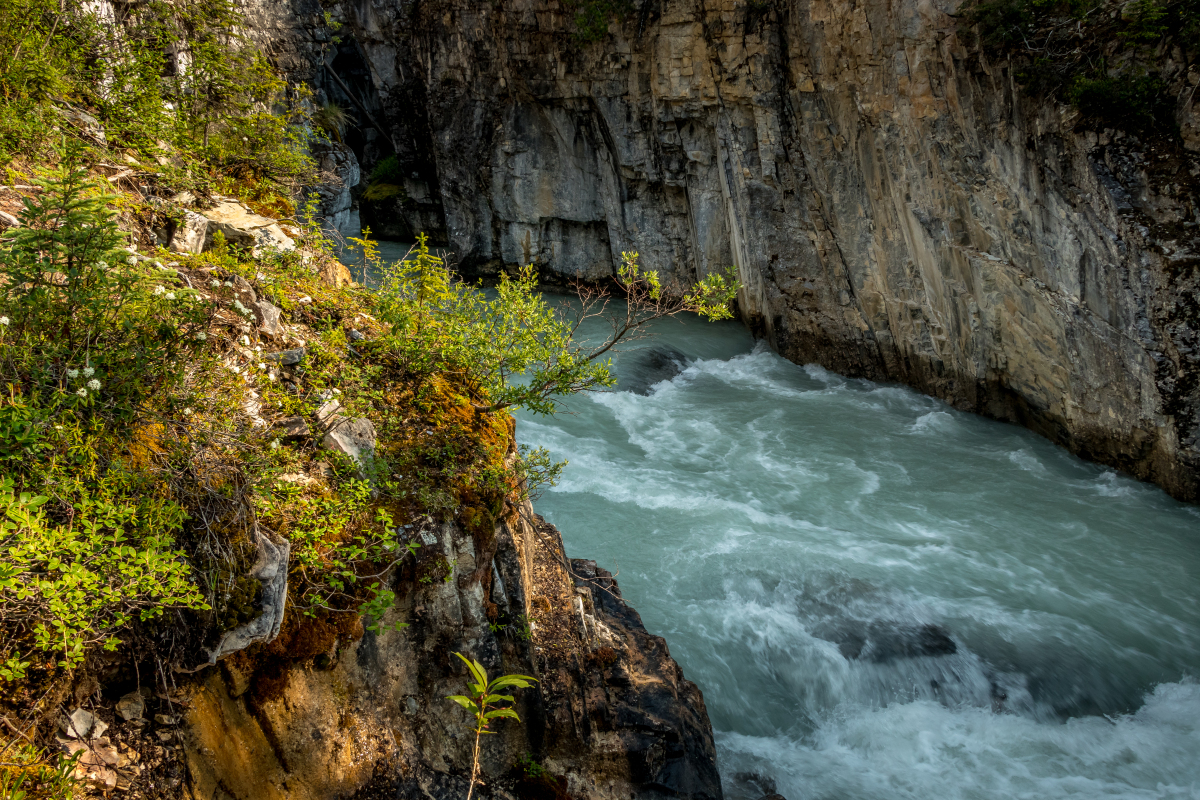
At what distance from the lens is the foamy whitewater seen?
5.72 metres

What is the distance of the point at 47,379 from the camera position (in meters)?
2.65

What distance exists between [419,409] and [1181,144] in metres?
9.33

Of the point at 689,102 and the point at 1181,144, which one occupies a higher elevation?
the point at 689,102

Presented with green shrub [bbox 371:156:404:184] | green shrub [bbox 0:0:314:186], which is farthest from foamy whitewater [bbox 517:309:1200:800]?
green shrub [bbox 371:156:404:184]

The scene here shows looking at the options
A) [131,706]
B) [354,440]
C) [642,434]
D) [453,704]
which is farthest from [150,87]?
[642,434]

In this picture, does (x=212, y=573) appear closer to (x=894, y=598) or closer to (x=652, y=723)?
(x=652, y=723)

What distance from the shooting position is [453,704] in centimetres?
371

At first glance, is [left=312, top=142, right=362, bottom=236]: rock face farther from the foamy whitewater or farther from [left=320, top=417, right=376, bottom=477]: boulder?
[left=320, top=417, right=376, bottom=477]: boulder

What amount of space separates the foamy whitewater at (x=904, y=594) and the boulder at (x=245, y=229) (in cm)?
478

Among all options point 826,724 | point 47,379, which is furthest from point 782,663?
point 47,379

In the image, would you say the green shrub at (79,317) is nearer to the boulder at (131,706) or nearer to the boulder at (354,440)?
the boulder at (354,440)

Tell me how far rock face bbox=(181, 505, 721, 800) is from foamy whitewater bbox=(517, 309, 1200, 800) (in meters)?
1.48

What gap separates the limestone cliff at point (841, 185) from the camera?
8.35m

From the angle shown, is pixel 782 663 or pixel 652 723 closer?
pixel 652 723
